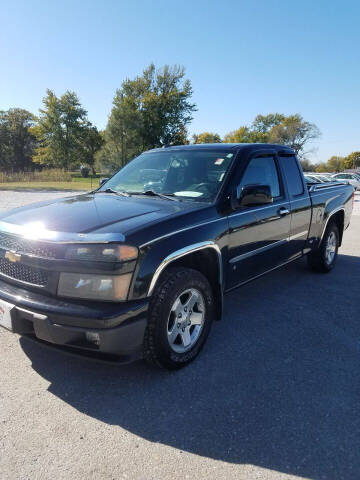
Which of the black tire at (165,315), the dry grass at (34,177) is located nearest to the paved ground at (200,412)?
the black tire at (165,315)

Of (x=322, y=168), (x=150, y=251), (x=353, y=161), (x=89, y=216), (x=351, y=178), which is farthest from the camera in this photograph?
(x=353, y=161)

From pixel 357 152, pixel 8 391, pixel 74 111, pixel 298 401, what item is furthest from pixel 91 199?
pixel 357 152

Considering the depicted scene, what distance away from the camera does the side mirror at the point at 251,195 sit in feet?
10.6

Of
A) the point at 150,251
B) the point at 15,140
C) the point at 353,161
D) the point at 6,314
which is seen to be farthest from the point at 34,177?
the point at 353,161

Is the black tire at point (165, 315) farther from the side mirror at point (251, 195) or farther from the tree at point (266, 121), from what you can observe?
the tree at point (266, 121)

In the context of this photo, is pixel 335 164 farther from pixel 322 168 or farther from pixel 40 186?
pixel 40 186

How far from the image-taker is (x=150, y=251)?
2.45 m

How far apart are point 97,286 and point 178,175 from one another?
1.79 m

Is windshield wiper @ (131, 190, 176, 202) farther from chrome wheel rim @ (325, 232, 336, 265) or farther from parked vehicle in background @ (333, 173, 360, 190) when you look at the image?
parked vehicle in background @ (333, 173, 360, 190)

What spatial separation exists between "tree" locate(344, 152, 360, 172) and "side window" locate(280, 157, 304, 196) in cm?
12392

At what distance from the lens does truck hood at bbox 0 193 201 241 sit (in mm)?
2465

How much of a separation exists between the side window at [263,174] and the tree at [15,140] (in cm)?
7559

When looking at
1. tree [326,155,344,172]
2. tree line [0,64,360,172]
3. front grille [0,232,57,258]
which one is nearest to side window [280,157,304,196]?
front grille [0,232,57,258]

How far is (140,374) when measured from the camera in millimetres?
2824
